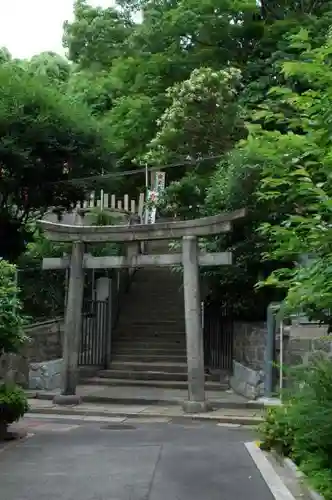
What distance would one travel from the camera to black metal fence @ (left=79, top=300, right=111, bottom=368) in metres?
17.9

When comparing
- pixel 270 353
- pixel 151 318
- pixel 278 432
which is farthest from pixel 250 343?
pixel 278 432

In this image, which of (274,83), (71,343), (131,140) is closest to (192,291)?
(71,343)

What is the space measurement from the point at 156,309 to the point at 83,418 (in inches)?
326

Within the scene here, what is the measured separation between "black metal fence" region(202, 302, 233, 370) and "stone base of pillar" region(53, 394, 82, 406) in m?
4.76

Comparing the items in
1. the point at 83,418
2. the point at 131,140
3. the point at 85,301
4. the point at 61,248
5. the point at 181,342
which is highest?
the point at 131,140

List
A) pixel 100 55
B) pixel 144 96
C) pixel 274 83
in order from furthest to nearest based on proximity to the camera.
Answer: pixel 100 55
pixel 144 96
pixel 274 83

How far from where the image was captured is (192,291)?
13719mm

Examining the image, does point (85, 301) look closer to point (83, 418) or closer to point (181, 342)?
point (181, 342)

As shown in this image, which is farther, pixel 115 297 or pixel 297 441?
pixel 115 297

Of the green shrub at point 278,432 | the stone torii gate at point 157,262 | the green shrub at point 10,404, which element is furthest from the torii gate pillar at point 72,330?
the green shrub at point 278,432

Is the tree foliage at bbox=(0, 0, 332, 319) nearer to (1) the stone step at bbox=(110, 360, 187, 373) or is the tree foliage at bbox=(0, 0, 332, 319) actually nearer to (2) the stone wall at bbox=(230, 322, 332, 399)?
(2) the stone wall at bbox=(230, 322, 332, 399)

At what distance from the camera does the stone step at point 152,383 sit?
1605 cm

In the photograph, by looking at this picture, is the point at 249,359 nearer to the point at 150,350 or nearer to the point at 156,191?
the point at 150,350

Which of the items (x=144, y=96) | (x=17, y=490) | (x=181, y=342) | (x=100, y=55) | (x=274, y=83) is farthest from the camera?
(x=100, y=55)
